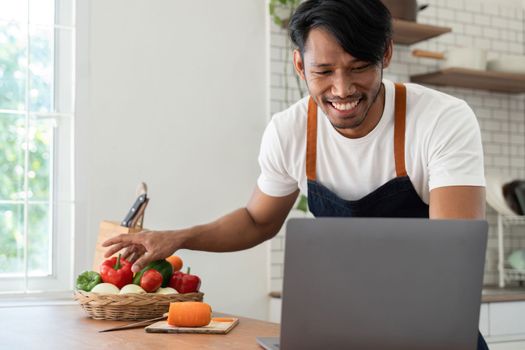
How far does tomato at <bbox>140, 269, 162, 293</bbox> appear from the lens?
2.09 meters

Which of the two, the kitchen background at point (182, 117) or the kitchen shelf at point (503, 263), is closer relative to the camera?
the kitchen background at point (182, 117)

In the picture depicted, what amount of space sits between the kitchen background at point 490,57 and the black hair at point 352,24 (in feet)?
7.80

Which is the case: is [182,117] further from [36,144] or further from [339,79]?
[339,79]

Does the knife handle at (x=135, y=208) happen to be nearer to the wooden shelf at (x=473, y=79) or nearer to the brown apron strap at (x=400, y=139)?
the brown apron strap at (x=400, y=139)

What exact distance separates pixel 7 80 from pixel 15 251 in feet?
2.54

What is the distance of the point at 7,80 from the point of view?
3494 mm

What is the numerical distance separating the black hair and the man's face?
2cm

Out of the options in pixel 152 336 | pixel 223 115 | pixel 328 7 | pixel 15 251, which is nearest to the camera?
pixel 152 336

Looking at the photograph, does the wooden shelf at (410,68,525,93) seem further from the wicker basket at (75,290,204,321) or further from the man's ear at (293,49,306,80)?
the wicker basket at (75,290,204,321)

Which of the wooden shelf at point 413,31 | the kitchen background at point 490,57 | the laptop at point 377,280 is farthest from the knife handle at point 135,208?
the kitchen background at point 490,57

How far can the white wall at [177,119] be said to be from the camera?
139 inches

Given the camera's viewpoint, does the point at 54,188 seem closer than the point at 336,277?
No

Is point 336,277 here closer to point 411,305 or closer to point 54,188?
point 411,305

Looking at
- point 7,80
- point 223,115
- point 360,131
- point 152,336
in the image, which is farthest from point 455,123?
point 7,80
